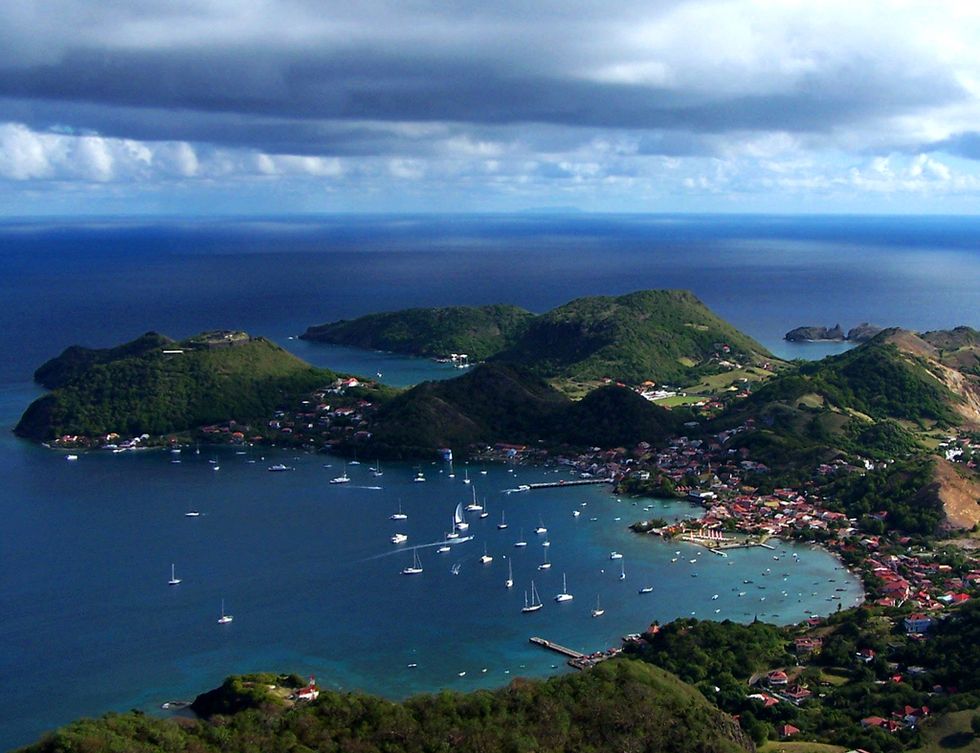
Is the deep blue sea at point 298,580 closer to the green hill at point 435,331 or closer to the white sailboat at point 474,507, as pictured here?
the white sailboat at point 474,507

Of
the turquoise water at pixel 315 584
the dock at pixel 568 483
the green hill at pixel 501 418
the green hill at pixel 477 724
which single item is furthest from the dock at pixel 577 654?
the green hill at pixel 501 418

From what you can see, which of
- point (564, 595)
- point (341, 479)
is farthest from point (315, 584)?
point (341, 479)

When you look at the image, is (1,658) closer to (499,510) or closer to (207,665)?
(207,665)

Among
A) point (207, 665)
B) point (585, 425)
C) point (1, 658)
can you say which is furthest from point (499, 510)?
point (1, 658)

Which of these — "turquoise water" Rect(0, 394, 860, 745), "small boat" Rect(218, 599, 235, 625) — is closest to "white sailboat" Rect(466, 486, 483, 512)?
"turquoise water" Rect(0, 394, 860, 745)

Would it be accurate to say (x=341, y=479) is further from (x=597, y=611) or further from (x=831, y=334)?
(x=831, y=334)
